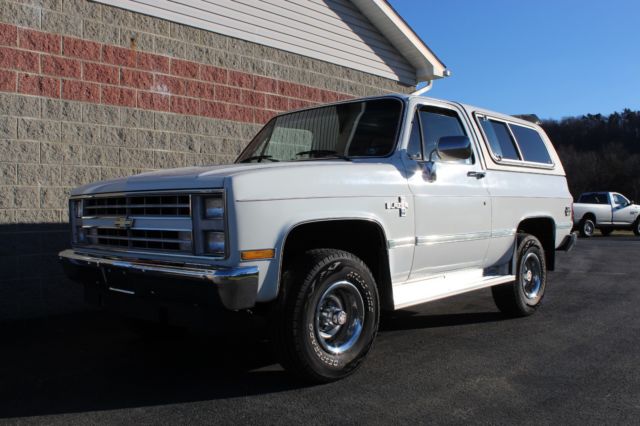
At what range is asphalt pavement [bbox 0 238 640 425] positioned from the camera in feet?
11.3

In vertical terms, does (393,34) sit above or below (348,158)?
above

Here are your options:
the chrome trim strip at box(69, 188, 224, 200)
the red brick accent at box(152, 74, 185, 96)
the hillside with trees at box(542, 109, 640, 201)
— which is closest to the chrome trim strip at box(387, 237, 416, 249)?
the chrome trim strip at box(69, 188, 224, 200)

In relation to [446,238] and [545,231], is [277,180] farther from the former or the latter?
[545,231]

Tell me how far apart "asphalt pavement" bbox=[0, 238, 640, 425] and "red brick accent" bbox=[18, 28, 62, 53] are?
281 centimetres

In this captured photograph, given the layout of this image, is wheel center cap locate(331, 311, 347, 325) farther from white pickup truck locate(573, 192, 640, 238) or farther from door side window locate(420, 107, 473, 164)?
white pickup truck locate(573, 192, 640, 238)

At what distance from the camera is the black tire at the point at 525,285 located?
6.00 metres

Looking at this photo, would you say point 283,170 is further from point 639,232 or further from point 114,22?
point 639,232

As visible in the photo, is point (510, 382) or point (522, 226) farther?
point (522, 226)

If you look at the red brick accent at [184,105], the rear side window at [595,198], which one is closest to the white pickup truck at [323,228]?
the red brick accent at [184,105]

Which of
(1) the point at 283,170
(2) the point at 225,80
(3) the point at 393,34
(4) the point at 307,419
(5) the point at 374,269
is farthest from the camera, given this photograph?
(3) the point at 393,34

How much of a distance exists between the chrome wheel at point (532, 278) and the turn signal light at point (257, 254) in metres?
3.58

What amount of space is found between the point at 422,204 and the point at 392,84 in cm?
683

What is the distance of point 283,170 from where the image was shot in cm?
377

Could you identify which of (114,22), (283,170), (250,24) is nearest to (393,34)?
(250,24)
